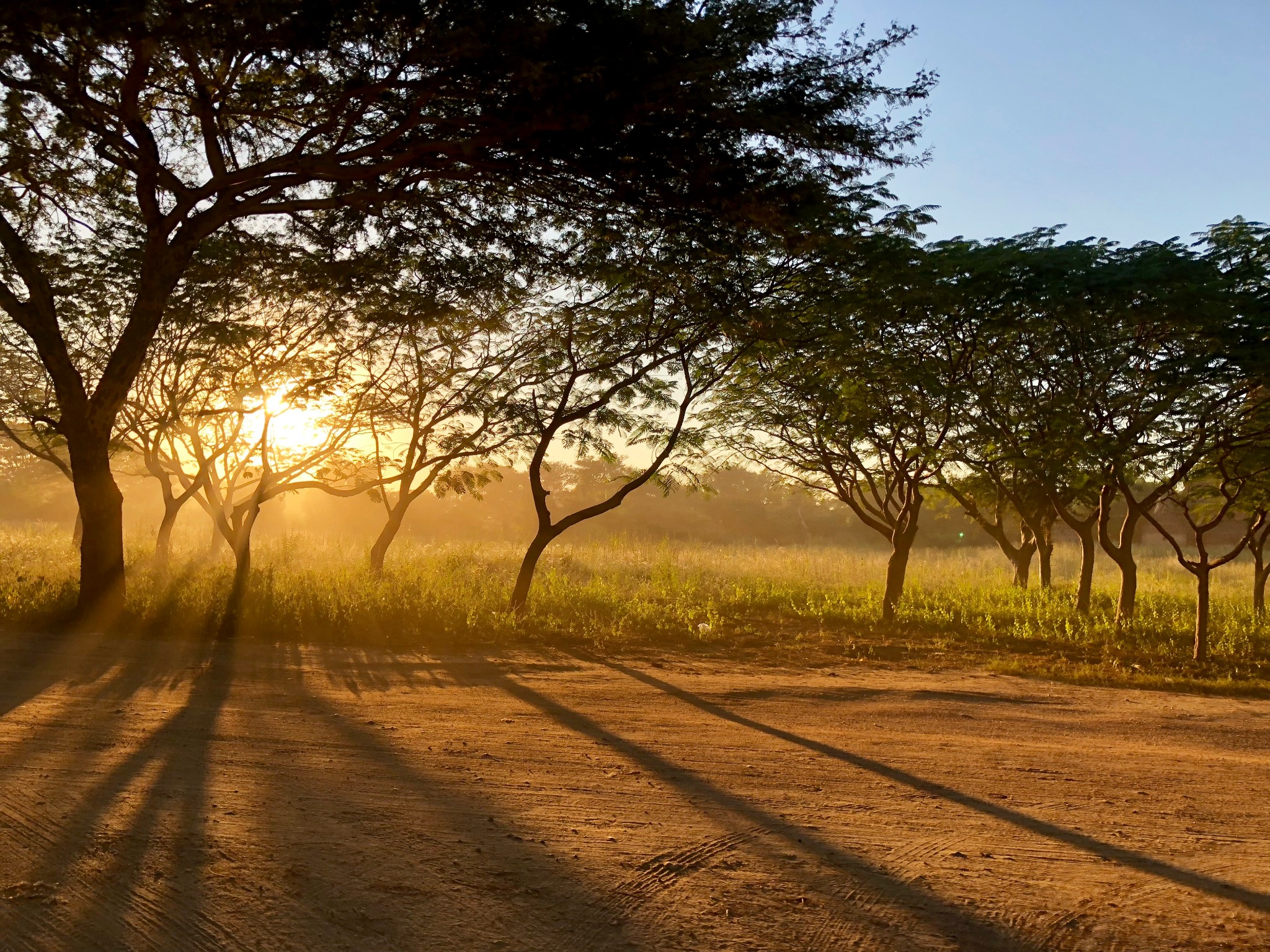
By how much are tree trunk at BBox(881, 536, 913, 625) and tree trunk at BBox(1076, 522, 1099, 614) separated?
334 centimetres

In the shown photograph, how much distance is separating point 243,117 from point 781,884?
34.1ft

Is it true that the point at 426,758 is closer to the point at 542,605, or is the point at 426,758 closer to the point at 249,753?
the point at 249,753

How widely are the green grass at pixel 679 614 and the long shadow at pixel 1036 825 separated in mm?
4719

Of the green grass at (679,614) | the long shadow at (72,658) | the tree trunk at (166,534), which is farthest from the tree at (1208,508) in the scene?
the tree trunk at (166,534)

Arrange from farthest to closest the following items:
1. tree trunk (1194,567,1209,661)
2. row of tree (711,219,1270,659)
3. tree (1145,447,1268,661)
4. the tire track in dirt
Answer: row of tree (711,219,1270,659) → tree trunk (1194,567,1209,661) → tree (1145,447,1268,661) → the tire track in dirt

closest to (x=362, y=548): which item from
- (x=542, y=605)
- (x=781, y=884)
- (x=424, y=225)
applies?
(x=542, y=605)

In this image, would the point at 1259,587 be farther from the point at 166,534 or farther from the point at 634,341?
the point at 166,534

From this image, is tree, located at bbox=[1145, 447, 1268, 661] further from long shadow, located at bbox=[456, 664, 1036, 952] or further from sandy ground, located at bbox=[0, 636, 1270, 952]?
long shadow, located at bbox=[456, 664, 1036, 952]

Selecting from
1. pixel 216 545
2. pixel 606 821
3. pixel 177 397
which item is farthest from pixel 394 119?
pixel 216 545

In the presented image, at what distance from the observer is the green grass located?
435 inches

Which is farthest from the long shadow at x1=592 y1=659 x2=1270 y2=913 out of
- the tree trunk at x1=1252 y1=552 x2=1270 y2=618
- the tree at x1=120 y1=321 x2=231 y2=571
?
the tree trunk at x1=1252 y1=552 x2=1270 y2=618

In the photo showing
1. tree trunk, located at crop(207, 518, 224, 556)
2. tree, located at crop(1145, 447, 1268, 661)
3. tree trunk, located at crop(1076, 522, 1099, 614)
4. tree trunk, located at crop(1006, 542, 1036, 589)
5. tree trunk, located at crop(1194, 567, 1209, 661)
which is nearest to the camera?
tree, located at crop(1145, 447, 1268, 661)

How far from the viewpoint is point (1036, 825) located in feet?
15.7

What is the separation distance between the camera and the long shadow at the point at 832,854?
11.6ft
